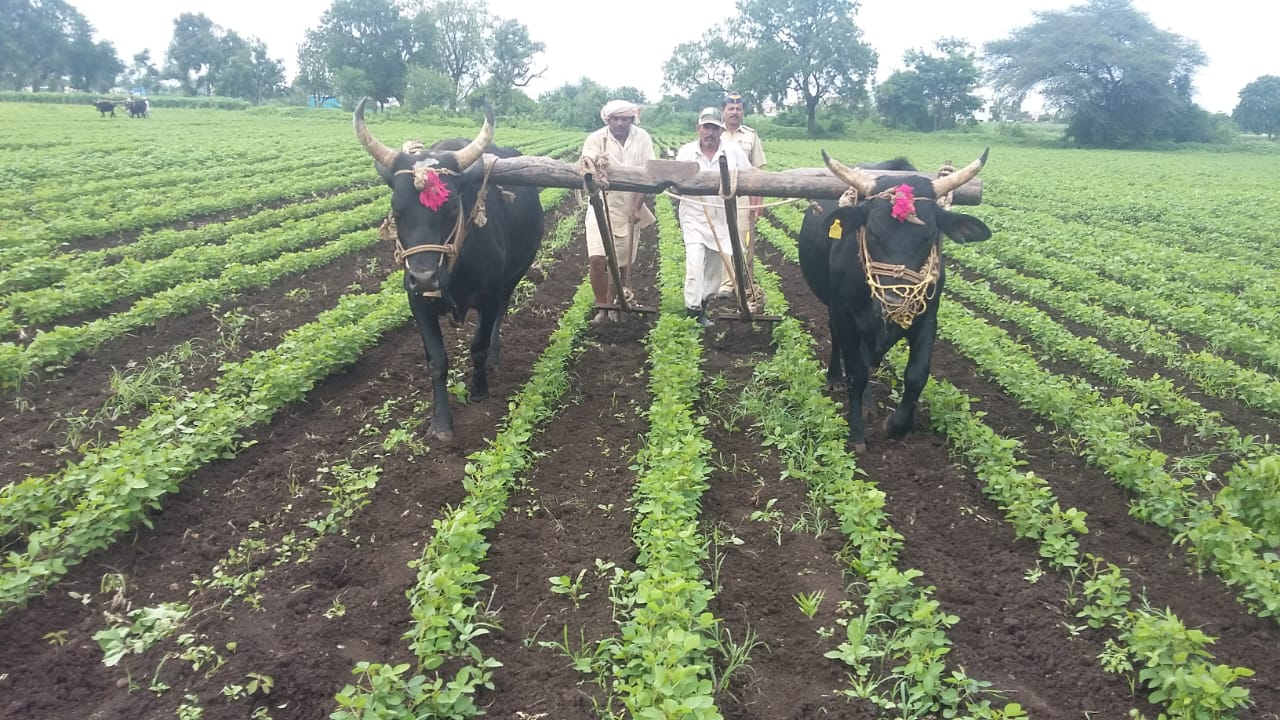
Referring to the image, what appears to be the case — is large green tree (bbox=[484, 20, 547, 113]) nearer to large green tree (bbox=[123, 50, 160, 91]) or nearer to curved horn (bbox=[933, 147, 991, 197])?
large green tree (bbox=[123, 50, 160, 91])

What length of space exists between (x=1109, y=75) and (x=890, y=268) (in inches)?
2555

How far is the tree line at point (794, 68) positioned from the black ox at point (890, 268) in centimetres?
5772

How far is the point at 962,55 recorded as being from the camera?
6494cm

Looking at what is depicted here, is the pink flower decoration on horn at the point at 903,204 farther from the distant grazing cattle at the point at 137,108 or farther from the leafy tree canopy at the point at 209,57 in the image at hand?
the leafy tree canopy at the point at 209,57

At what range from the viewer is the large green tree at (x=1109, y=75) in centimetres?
5659

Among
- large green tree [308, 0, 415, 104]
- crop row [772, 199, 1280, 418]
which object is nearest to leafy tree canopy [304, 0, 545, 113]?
large green tree [308, 0, 415, 104]

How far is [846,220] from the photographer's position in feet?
19.8

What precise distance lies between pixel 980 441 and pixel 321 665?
448cm

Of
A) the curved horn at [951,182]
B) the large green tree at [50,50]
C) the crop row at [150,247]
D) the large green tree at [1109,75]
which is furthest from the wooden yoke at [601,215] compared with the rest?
the large green tree at [50,50]

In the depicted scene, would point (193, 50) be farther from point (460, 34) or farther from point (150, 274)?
point (150, 274)

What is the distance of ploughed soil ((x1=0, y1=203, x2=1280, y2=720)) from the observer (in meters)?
3.54

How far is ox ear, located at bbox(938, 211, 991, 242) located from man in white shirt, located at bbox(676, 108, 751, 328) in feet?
9.36

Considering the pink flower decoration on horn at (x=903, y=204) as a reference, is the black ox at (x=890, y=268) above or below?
below

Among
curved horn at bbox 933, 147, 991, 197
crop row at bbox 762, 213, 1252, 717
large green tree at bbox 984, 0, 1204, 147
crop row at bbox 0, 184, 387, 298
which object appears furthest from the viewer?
large green tree at bbox 984, 0, 1204, 147
